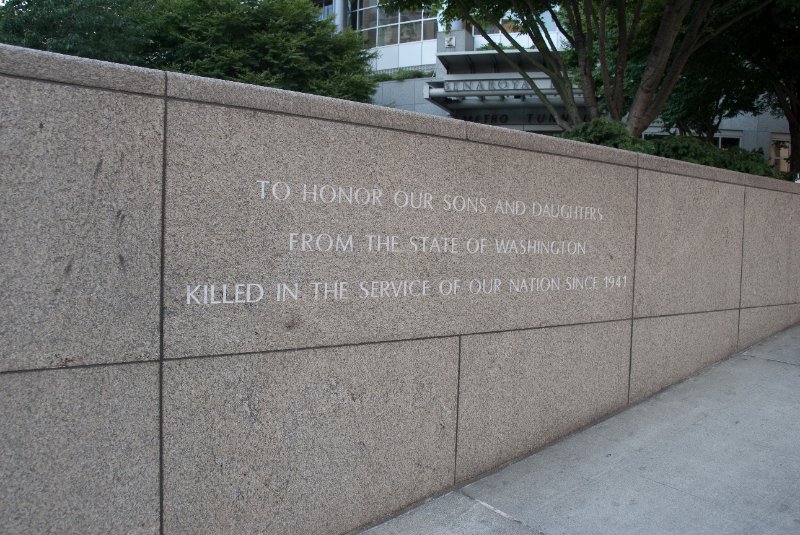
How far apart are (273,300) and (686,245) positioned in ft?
13.7

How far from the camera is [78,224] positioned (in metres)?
2.78

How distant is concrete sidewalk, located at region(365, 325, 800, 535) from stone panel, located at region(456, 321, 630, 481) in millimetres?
126

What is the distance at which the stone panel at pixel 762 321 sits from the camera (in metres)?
6.85

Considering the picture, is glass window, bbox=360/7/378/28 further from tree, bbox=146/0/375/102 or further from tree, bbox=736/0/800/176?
tree, bbox=736/0/800/176

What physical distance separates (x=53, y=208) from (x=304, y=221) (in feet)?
3.86

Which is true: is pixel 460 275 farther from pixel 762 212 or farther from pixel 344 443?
pixel 762 212

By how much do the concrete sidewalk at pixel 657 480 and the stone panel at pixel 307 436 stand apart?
28cm

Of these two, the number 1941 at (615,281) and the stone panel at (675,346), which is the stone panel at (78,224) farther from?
the stone panel at (675,346)

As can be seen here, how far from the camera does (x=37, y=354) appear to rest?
8.90 feet

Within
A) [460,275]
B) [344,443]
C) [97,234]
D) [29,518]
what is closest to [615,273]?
[460,275]

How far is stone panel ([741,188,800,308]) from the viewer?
6816 millimetres

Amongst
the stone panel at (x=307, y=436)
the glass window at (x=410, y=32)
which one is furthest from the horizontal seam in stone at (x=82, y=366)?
the glass window at (x=410, y=32)

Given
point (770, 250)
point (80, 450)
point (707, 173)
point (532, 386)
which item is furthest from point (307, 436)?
point (770, 250)

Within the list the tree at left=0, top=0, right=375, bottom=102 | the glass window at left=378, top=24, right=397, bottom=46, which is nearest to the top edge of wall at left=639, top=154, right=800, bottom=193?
the tree at left=0, top=0, right=375, bottom=102
